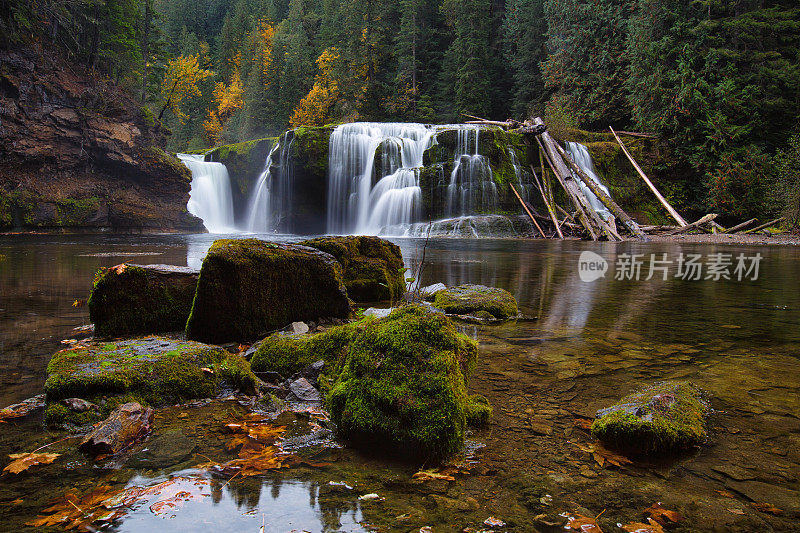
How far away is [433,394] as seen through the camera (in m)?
2.30

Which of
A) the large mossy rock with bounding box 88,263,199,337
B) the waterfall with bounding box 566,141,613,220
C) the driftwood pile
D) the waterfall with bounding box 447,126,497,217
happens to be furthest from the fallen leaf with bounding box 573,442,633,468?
the waterfall with bounding box 566,141,613,220

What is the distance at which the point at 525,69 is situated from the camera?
40.4m

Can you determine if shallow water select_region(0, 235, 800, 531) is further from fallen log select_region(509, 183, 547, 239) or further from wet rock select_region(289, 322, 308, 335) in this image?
fallen log select_region(509, 183, 547, 239)

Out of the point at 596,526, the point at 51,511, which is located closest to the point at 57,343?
the point at 51,511

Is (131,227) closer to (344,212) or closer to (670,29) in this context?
(344,212)

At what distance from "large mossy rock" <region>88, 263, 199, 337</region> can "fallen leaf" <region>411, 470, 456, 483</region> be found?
3.23 m

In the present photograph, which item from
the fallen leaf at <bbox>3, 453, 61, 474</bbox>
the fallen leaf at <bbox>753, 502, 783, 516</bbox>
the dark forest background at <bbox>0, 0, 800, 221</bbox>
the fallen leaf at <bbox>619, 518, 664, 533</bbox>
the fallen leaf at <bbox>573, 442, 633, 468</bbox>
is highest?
the dark forest background at <bbox>0, 0, 800, 221</bbox>

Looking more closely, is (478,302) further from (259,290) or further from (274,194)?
(274,194)

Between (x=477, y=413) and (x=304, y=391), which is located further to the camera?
(x=304, y=391)

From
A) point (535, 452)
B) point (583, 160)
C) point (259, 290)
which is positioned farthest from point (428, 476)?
point (583, 160)

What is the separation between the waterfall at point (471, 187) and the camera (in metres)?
22.7

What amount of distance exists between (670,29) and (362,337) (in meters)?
30.9

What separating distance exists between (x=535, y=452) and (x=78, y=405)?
8.16ft

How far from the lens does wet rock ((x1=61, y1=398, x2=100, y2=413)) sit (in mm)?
2490
